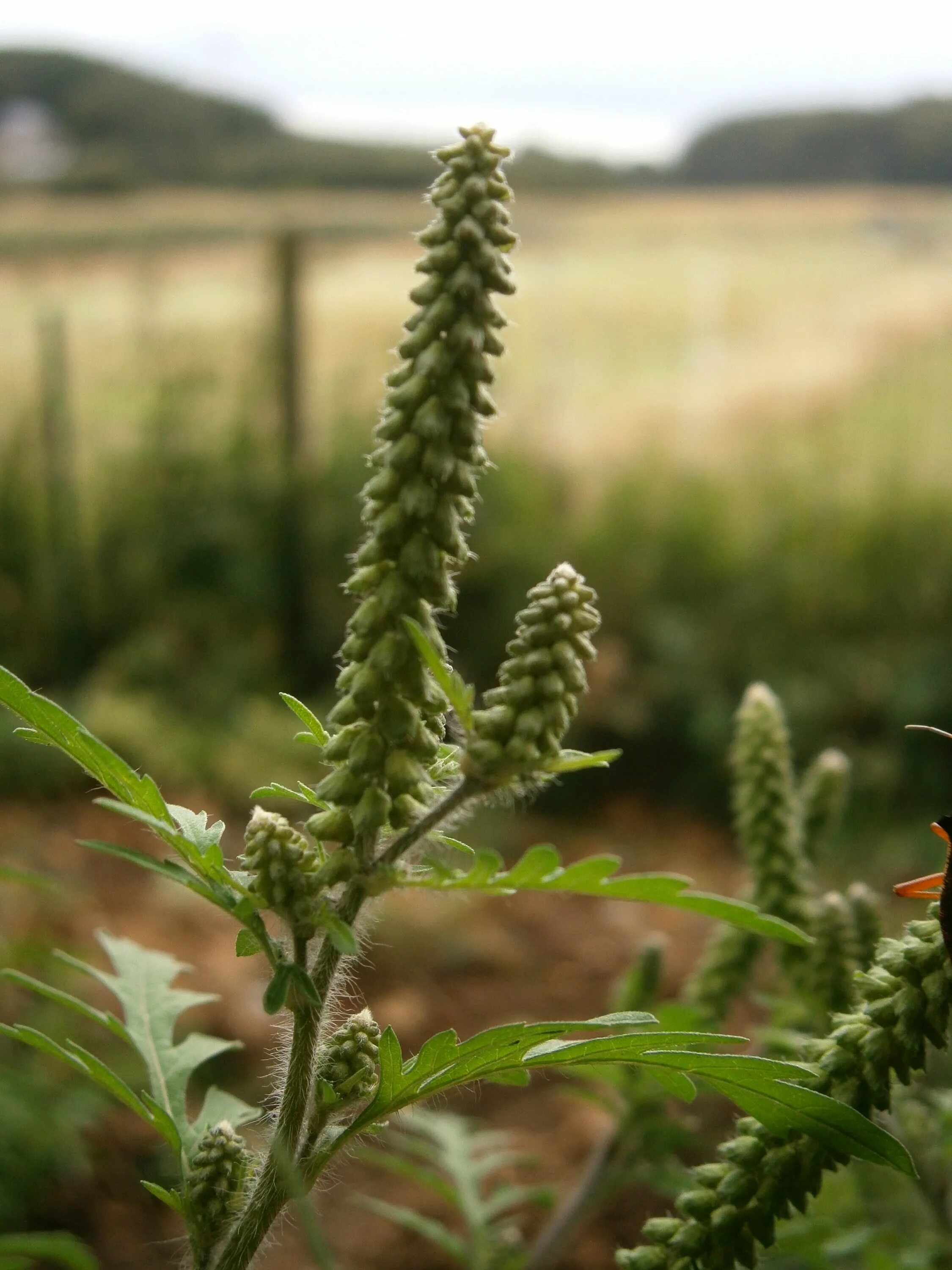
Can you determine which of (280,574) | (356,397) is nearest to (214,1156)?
(280,574)

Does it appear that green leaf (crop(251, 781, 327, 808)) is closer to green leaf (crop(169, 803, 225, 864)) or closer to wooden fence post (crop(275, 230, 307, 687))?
green leaf (crop(169, 803, 225, 864))

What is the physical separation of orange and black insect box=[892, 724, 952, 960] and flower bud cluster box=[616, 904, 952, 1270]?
0.7 inches

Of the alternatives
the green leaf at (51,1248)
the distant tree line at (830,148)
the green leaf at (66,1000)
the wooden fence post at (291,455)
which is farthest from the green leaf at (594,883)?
the distant tree line at (830,148)

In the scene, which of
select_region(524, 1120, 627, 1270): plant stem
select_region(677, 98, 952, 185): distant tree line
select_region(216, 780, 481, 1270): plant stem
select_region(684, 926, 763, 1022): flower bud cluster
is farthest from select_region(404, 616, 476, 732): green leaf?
select_region(677, 98, 952, 185): distant tree line

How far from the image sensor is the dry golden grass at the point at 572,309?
6.20 m

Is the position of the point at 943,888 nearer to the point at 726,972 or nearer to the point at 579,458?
the point at 726,972

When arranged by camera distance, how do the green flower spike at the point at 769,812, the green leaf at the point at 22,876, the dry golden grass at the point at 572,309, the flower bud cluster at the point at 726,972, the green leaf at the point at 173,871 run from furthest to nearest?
the dry golden grass at the point at 572,309 < the flower bud cluster at the point at 726,972 < the green flower spike at the point at 769,812 < the green leaf at the point at 22,876 < the green leaf at the point at 173,871

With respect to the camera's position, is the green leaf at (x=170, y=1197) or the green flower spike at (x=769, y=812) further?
the green flower spike at (x=769, y=812)

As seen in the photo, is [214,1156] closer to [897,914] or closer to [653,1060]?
[653,1060]

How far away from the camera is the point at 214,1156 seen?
30.3 inches

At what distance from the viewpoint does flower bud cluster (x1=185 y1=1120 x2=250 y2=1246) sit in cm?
77

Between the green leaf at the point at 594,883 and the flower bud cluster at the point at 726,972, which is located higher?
the green leaf at the point at 594,883

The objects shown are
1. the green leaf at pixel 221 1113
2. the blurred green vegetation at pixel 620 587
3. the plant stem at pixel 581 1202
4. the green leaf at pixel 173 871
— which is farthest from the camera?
the blurred green vegetation at pixel 620 587

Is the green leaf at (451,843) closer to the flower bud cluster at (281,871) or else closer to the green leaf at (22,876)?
the flower bud cluster at (281,871)
